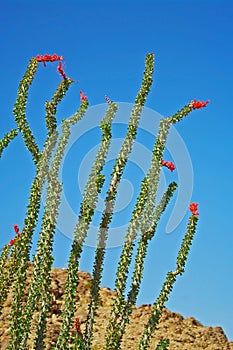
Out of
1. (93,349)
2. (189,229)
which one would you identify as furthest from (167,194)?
(93,349)

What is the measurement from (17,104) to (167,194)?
3.84 m

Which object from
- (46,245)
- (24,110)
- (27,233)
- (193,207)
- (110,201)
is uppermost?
(24,110)

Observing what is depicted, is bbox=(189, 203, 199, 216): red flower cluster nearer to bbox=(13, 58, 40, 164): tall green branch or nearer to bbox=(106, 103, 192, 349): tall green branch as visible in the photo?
bbox=(106, 103, 192, 349): tall green branch

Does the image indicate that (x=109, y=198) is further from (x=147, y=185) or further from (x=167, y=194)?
(x=167, y=194)

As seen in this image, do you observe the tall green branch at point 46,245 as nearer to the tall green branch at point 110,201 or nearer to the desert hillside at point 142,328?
the tall green branch at point 110,201

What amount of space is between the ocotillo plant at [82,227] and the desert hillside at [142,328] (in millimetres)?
8122

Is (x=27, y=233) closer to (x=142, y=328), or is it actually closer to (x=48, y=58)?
(x=48, y=58)

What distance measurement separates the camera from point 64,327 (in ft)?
36.7

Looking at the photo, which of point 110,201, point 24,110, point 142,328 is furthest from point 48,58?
point 142,328

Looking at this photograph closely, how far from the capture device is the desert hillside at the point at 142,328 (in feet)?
69.1

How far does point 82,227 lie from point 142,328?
478 inches

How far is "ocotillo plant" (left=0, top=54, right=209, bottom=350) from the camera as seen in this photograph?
11219 millimetres

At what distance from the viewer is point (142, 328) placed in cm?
2219

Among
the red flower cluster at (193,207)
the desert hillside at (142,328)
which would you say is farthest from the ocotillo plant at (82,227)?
the desert hillside at (142,328)
